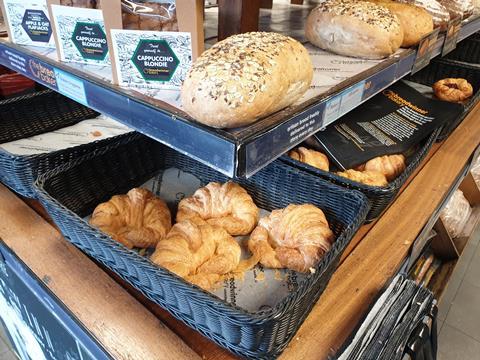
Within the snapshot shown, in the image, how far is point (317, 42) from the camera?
1264 mm

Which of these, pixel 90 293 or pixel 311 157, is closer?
pixel 90 293

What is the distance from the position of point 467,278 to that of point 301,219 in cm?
183

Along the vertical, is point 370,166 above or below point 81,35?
below

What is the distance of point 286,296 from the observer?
2.34ft

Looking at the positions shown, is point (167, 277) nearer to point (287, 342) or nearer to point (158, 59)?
point (287, 342)

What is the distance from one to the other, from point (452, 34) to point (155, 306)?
140 cm

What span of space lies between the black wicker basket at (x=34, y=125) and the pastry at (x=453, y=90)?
145cm

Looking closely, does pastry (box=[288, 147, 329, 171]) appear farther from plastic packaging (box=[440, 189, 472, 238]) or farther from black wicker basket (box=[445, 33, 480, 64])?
black wicker basket (box=[445, 33, 480, 64])

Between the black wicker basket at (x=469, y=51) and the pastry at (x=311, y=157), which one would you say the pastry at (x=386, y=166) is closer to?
the pastry at (x=311, y=157)

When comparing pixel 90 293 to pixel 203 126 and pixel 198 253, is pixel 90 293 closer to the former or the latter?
pixel 198 253

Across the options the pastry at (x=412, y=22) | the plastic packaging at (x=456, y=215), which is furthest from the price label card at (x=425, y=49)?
the plastic packaging at (x=456, y=215)

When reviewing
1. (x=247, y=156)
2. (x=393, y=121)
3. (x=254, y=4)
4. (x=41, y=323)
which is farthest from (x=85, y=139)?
(x=393, y=121)

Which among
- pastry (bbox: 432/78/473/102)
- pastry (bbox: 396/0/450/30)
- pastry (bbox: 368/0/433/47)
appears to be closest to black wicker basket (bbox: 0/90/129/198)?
pastry (bbox: 368/0/433/47)

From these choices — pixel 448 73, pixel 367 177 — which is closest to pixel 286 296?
pixel 367 177
